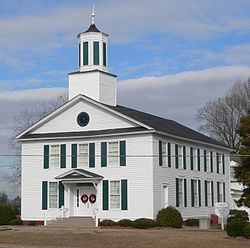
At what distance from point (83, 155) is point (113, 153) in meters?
2.57

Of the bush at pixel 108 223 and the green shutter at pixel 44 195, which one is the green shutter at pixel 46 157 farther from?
the bush at pixel 108 223

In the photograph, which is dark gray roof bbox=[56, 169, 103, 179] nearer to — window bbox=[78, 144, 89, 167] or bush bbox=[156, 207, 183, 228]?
window bbox=[78, 144, 89, 167]

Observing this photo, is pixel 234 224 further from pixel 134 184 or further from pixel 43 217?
pixel 43 217

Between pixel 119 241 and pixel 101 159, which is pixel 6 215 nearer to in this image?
pixel 101 159

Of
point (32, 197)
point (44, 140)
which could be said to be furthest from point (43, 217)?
point (44, 140)

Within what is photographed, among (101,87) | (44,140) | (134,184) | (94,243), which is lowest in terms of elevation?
(94,243)

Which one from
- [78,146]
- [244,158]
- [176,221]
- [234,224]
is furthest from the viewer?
[78,146]

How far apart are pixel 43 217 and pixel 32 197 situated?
1822mm

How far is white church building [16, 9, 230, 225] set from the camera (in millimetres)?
45312

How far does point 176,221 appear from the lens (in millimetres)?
44312

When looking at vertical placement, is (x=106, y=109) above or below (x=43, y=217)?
above

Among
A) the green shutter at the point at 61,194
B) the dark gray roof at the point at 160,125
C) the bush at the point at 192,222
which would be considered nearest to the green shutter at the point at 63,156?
the green shutter at the point at 61,194

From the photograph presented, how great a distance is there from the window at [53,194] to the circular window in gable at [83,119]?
4814 mm

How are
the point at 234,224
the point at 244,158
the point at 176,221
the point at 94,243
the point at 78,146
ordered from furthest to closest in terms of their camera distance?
1. the point at 78,146
2. the point at 176,221
3. the point at 244,158
4. the point at 234,224
5. the point at 94,243
